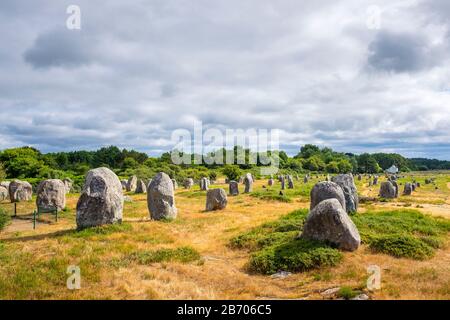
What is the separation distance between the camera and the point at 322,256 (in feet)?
41.1

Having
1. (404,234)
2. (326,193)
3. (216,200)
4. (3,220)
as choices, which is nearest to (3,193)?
(3,220)

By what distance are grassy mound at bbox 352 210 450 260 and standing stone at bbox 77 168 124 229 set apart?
12053mm

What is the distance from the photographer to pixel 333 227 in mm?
13828

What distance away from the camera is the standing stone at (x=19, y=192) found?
33.0 meters

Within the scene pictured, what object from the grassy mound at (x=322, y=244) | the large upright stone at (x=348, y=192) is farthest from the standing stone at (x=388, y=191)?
the grassy mound at (x=322, y=244)

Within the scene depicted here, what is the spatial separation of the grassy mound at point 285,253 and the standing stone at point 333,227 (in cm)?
48

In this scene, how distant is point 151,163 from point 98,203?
74793 mm

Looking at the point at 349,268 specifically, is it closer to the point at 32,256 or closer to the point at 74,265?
the point at 74,265

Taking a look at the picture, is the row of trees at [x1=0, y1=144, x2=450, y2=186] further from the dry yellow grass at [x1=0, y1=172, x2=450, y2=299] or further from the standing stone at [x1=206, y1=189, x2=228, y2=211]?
the dry yellow grass at [x1=0, y1=172, x2=450, y2=299]

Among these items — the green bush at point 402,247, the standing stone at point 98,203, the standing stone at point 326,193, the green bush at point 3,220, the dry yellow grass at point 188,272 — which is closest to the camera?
the dry yellow grass at point 188,272

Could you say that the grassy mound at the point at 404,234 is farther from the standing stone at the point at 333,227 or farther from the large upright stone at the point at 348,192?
the large upright stone at the point at 348,192

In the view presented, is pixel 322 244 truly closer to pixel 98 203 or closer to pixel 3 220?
pixel 98 203

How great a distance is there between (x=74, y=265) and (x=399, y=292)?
32.9 feet
